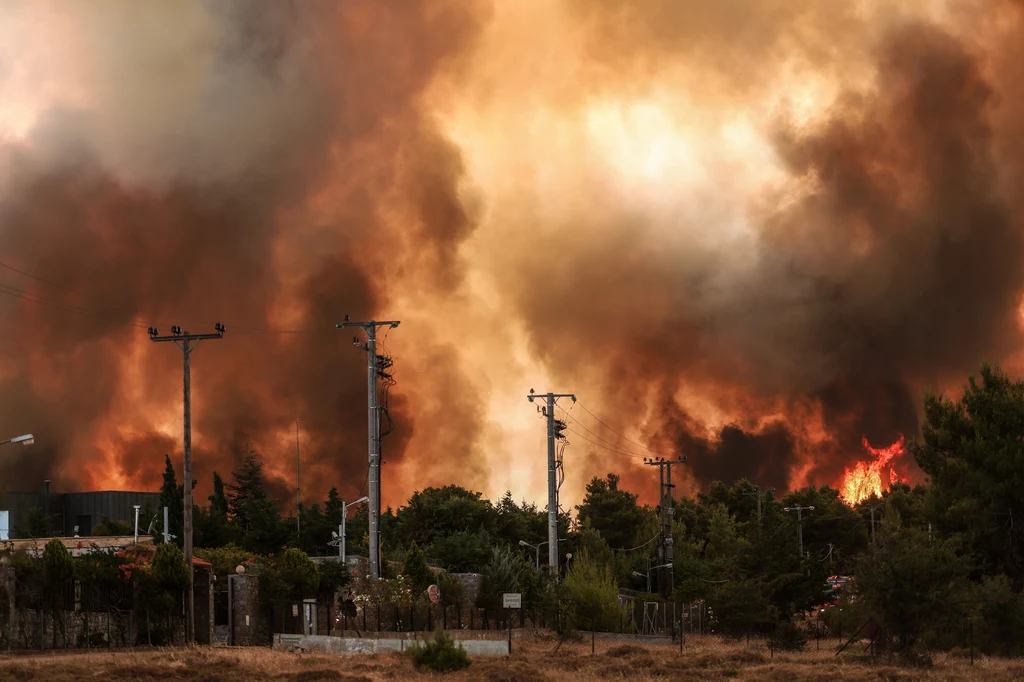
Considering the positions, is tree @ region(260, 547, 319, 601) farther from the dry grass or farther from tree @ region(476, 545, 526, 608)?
tree @ region(476, 545, 526, 608)

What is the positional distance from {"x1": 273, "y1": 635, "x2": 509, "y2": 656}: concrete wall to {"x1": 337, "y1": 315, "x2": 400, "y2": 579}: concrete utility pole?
647 cm

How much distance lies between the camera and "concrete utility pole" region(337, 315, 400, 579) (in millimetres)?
61250

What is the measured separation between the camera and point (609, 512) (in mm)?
136750

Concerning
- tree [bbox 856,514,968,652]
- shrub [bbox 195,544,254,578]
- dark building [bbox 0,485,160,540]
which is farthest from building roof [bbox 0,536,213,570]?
dark building [bbox 0,485,160,540]

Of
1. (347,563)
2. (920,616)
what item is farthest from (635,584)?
(920,616)

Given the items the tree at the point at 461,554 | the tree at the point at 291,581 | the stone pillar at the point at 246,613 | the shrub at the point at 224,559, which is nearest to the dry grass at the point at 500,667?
the stone pillar at the point at 246,613

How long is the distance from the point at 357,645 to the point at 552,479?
2545 centimetres

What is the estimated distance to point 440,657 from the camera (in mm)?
47438

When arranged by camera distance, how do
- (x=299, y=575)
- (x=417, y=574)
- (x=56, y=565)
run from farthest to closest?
1. (x=417, y=574)
2. (x=299, y=575)
3. (x=56, y=565)

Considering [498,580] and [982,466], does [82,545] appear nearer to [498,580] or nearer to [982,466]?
[498,580]

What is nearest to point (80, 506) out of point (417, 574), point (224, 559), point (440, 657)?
point (224, 559)

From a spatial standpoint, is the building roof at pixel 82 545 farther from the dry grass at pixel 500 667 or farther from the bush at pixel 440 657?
the bush at pixel 440 657

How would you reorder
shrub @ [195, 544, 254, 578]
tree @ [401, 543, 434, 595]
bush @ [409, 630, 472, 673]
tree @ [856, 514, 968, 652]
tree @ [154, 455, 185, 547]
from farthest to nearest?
tree @ [154, 455, 185, 547], shrub @ [195, 544, 254, 578], tree @ [401, 543, 434, 595], tree @ [856, 514, 968, 652], bush @ [409, 630, 472, 673]

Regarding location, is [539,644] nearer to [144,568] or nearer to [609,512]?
[144,568]
